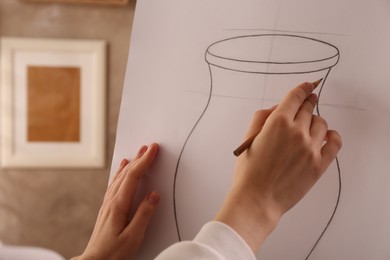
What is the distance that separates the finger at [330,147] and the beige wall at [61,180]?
4.61 ft

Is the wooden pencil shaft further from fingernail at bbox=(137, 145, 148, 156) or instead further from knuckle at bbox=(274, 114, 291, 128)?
fingernail at bbox=(137, 145, 148, 156)

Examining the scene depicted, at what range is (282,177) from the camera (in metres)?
0.44

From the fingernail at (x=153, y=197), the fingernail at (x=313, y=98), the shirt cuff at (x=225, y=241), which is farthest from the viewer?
the fingernail at (x=153, y=197)

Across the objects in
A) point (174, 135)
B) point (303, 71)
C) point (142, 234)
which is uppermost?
point (303, 71)

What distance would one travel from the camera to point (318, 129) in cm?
47

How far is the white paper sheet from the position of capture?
51 cm

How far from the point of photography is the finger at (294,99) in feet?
1.51

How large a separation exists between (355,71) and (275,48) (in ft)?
0.32

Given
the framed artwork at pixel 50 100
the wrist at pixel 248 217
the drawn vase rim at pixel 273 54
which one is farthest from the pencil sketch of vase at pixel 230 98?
the framed artwork at pixel 50 100

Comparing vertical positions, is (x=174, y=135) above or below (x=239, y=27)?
below

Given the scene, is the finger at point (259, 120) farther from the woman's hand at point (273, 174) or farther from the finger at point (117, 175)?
the finger at point (117, 175)

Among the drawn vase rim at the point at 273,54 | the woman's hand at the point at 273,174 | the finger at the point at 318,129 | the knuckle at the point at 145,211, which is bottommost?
the knuckle at the point at 145,211

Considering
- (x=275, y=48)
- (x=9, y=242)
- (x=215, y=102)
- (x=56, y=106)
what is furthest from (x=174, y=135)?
(x=9, y=242)

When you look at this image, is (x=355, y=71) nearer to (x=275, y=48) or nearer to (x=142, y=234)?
(x=275, y=48)
